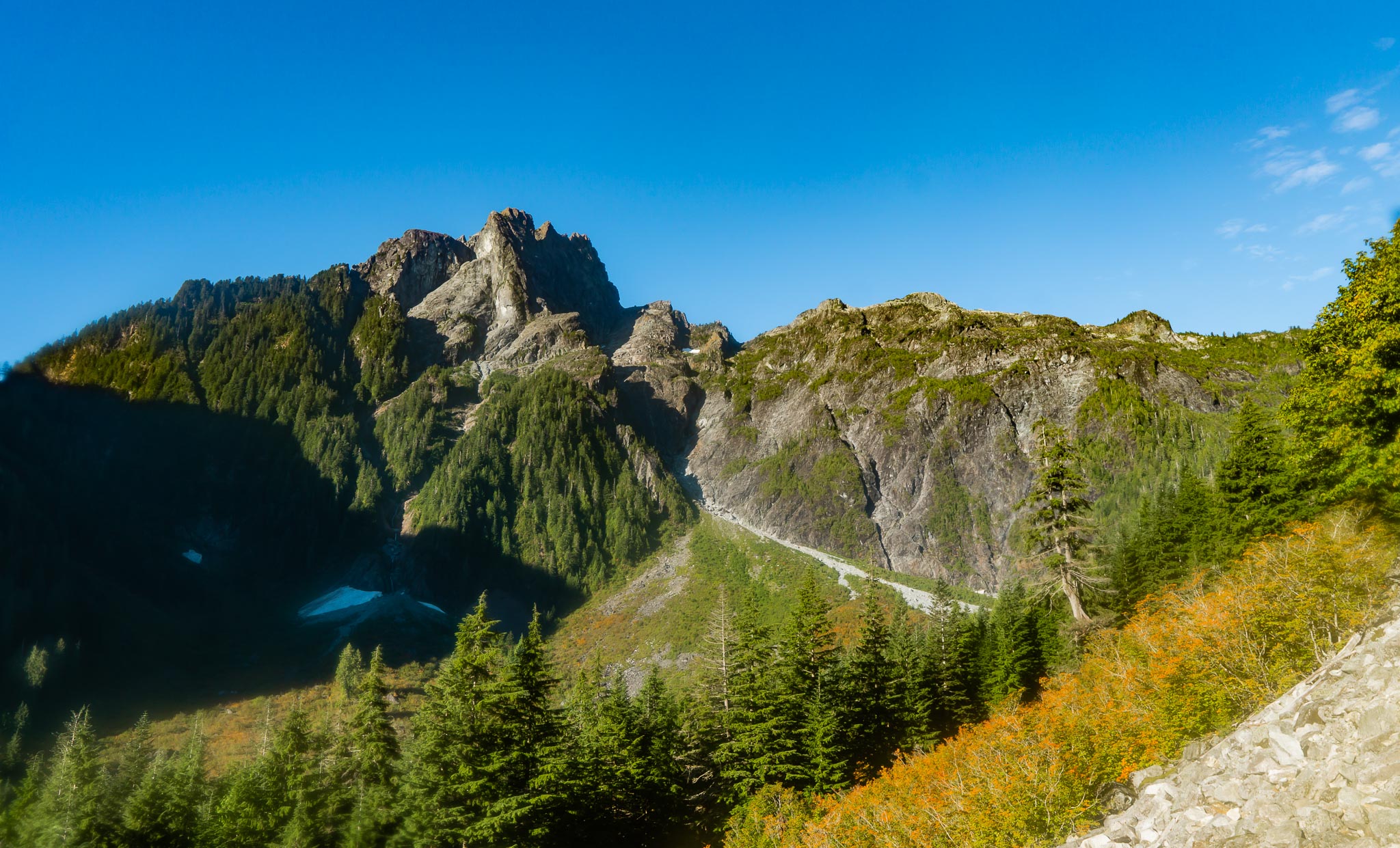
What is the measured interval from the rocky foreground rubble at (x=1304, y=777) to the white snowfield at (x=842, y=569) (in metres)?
58.9

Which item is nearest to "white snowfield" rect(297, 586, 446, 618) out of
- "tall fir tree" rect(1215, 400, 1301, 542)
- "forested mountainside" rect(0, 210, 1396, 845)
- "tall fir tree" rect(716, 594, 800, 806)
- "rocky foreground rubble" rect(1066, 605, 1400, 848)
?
"forested mountainside" rect(0, 210, 1396, 845)

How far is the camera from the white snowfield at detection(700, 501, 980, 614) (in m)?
80.6

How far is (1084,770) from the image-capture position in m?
14.9

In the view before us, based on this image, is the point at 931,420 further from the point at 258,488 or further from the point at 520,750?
the point at 258,488

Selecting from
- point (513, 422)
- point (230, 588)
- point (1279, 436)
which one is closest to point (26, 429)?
point (230, 588)

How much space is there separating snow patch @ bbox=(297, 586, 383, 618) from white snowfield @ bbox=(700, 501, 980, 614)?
183ft

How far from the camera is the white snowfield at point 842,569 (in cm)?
8062

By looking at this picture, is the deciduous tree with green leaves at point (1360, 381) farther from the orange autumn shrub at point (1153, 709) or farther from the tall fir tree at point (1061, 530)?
the tall fir tree at point (1061, 530)

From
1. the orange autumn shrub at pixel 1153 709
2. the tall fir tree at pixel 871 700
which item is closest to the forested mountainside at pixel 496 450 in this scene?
the tall fir tree at pixel 871 700

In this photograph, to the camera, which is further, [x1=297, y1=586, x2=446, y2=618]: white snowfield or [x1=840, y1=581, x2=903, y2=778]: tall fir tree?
[x1=297, y1=586, x2=446, y2=618]: white snowfield

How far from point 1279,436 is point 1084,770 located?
29299 mm

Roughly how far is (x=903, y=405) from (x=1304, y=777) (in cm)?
11205

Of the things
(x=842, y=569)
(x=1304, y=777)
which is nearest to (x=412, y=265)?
(x=842, y=569)

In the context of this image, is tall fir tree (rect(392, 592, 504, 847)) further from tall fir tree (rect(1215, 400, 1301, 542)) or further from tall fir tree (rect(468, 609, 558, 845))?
tall fir tree (rect(1215, 400, 1301, 542))
